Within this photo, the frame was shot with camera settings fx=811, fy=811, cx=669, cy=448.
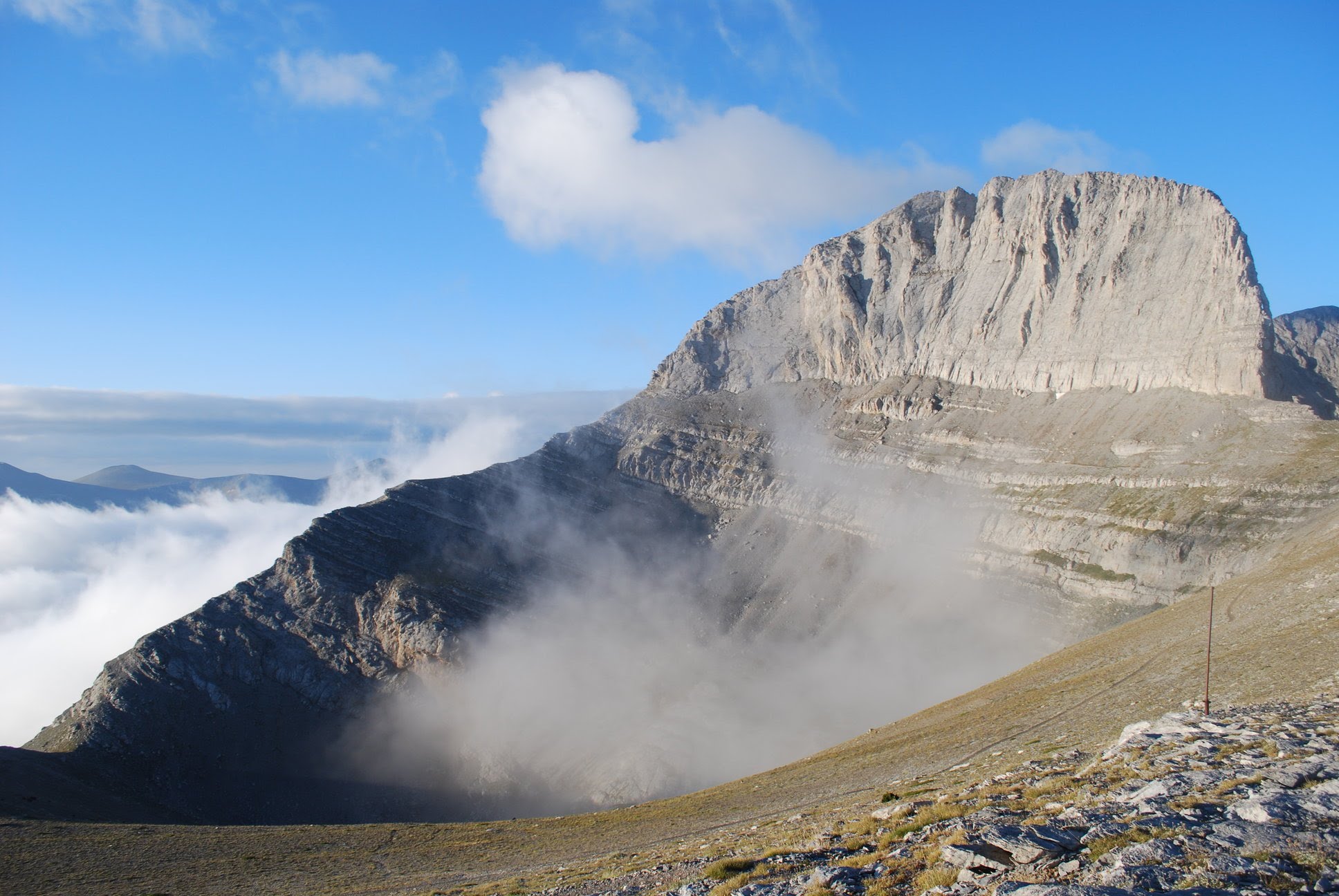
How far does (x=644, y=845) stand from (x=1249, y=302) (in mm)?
129645

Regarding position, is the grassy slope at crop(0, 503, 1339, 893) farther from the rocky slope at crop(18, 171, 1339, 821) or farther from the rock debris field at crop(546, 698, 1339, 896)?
the rocky slope at crop(18, 171, 1339, 821)

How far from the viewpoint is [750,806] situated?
4966cm

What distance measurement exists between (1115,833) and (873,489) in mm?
143694

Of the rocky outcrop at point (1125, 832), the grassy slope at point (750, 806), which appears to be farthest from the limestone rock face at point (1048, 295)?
the rocky outcrop at point (1125, 832)

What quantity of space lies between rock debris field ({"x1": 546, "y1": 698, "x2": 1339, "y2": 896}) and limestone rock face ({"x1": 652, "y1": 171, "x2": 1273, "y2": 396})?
117 metres

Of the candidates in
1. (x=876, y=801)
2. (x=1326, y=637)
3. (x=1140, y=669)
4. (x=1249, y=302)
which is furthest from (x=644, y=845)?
(x=1249, y=302)

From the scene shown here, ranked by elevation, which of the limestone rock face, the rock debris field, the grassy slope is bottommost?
the grassy slope

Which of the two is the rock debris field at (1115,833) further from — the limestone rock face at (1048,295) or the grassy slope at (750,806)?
the limestone rock face at (1048,295)

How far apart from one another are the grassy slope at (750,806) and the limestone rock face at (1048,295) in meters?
71.6

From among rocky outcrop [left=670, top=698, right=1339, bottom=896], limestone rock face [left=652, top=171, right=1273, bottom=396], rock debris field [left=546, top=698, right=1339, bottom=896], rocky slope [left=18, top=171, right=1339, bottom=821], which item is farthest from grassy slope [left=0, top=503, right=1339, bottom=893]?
limestone rock face [left=652, top=171, right=1273, bottom=396]

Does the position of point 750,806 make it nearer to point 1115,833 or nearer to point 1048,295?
point 1115,833

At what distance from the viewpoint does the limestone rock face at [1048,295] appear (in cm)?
12900

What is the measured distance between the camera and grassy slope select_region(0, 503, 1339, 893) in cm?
4081

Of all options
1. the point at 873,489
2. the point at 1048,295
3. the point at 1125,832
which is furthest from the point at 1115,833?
the point at 1048,295
